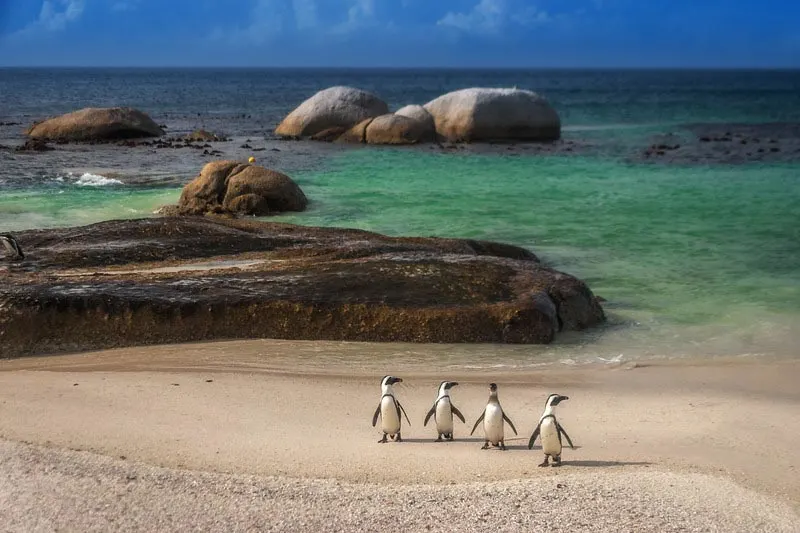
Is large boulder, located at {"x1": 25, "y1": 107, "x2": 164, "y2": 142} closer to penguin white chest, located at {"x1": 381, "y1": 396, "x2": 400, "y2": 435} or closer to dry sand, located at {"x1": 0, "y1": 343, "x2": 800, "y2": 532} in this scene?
dry sand, located at {"x1": 0, "y1": 343, "x2": 800, "y2": 532}

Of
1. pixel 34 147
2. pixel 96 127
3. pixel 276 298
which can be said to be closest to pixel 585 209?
pixel 276 298

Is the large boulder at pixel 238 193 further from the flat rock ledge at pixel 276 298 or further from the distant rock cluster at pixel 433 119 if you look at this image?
the distant rock cluster at pixel 433 119

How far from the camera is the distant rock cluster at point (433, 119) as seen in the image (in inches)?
1224

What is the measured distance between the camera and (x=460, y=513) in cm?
496

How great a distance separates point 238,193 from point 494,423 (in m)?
11.9

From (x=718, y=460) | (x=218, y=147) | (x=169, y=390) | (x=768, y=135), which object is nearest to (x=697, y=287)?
(x=718, y=460)

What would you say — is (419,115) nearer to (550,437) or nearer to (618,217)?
(618,217)

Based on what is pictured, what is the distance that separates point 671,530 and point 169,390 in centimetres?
384

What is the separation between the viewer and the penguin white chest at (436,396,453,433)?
20.1 ft

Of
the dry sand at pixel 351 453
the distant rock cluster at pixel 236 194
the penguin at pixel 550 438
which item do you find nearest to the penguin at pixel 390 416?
the dry sand at pixel 351 453

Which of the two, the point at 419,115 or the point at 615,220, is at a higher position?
the point at 419,115

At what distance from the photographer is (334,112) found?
109 feet

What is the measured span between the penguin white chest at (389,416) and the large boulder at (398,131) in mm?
24888

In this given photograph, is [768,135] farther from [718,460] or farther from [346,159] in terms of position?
[718,460]
